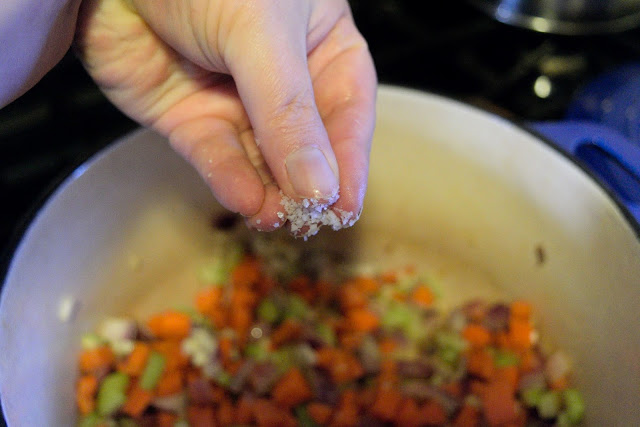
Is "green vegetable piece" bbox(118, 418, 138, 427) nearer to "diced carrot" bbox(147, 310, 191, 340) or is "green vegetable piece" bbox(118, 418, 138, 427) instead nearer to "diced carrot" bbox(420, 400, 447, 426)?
"diced carrot" bbox(147, 310, 191, 340)

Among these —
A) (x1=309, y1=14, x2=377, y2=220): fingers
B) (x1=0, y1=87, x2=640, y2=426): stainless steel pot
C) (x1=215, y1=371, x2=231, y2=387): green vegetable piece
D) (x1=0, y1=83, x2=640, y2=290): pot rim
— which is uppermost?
(x1=309, y1=14, x2=377, y2=220): fingers

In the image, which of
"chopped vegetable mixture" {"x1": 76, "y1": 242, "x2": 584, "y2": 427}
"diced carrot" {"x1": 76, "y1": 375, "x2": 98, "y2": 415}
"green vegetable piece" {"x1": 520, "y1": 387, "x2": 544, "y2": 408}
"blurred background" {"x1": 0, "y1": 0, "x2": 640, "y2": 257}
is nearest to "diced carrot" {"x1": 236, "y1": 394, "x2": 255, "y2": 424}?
"chopped vegetable mixture" {"x1": 76, "y1": 242, "x2": 584, "y2": 427}

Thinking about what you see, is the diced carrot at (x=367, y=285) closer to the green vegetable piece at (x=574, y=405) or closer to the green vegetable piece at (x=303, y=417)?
the green vegetable piece at (x=303, y=417)

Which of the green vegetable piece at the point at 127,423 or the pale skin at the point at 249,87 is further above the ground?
the pale skin at the point at 249,87

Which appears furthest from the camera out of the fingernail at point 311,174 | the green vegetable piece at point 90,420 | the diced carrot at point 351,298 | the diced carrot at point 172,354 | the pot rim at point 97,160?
the diced carrot at point 351,298

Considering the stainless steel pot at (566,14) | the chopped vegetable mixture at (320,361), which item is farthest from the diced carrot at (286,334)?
the stainless steel pot at (566,14)

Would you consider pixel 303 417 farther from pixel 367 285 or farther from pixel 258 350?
pixel 367 285
